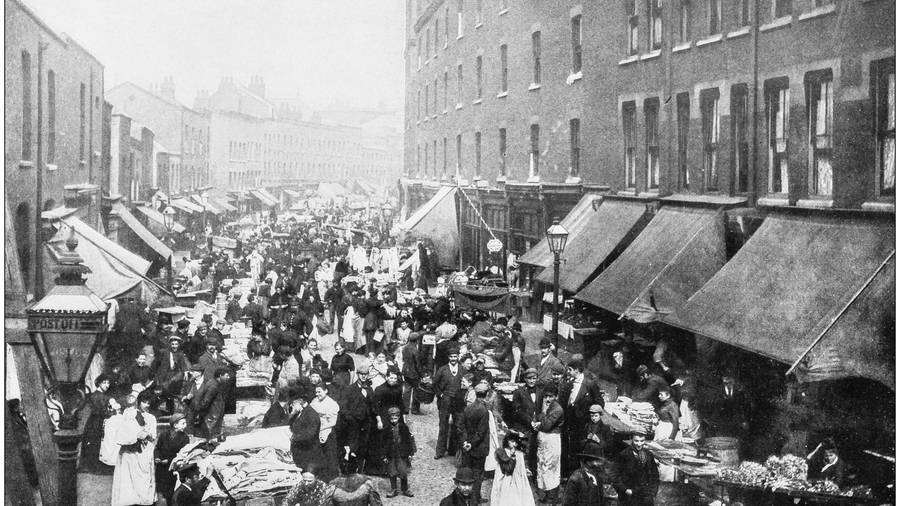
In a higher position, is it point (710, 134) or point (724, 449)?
point (710, 134)

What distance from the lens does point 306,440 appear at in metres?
11.3

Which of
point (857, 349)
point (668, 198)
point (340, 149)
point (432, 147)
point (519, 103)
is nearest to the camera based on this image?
point (857, 349)

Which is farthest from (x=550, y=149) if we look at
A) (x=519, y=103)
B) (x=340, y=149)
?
(x=340, y=149)

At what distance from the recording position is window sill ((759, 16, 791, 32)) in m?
14.6

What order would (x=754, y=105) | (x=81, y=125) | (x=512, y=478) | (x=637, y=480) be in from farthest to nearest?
(x=81, y=125) → (x=754, y=105) → (x=512, y=478) → (x=637, y=480)

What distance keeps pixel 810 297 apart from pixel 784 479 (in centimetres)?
310

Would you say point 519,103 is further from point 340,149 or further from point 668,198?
point 340,149

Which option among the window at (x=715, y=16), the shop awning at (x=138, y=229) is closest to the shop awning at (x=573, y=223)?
the window at (x=715, y=16)

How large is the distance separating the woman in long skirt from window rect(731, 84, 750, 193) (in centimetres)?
841

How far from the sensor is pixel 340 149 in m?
48.7

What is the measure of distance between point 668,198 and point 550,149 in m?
7.56

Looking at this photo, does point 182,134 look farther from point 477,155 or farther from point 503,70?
point 503,70

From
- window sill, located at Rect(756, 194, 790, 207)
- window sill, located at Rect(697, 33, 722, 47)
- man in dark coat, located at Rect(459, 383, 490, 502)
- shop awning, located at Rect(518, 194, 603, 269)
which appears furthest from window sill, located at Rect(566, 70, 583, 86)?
man in dark coat, located at Rect(459, 383, 490, 502)

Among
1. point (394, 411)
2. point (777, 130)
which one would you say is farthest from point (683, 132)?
point (394, 411)
